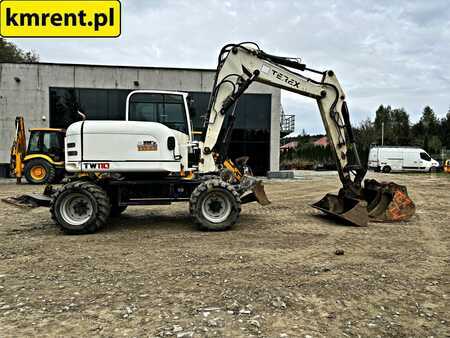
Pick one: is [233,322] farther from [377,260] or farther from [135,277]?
[377,260]

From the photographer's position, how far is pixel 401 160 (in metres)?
31.3

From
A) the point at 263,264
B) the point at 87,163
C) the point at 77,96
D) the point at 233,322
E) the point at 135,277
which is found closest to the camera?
the point at 233,322

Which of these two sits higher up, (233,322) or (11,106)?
(11,106)

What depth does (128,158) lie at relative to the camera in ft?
22.9

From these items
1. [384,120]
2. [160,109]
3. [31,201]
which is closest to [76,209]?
[31,201]

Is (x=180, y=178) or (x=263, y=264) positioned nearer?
(x=263, y=264)

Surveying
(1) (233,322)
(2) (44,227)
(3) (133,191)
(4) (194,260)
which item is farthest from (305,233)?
(2) (44,227)

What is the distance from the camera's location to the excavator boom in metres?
8.20

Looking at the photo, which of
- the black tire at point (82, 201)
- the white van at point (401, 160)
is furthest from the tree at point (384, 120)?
the black tire at point (82, 201)

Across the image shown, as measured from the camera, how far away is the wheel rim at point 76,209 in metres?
6.90

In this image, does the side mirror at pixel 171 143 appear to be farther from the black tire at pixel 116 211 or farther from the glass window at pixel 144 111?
the black tire at pixel 116 211

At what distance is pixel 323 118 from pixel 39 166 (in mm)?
13606

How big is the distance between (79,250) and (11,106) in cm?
1900

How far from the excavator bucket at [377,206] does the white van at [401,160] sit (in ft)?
80.4
